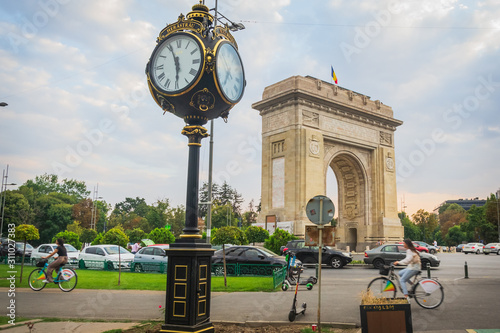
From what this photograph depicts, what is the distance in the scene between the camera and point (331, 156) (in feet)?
132

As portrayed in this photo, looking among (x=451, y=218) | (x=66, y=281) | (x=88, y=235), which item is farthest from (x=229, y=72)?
(x=451, y=218)

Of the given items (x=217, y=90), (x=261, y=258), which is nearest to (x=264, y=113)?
(x=261, y=258)

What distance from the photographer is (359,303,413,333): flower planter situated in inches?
223

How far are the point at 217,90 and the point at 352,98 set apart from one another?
38139 mm

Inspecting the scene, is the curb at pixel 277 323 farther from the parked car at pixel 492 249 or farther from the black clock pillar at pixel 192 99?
the parked car at pixel 492 249

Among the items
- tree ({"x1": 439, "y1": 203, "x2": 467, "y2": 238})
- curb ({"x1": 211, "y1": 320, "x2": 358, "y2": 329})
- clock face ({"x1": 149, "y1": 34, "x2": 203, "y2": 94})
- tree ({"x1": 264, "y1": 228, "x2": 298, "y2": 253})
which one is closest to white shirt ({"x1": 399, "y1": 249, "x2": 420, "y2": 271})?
curb ({"x1": 211, "y1": 320, "x2": 358, "y2": 329})

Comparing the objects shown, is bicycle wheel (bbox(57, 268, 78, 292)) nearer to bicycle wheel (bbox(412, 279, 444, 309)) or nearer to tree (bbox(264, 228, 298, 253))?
bicycle wheel (bbox(412, 279, 444, 309))

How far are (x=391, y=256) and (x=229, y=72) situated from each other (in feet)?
64.7

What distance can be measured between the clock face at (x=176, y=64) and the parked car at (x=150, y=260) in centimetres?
1549

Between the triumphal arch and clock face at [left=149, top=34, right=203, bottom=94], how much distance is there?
2905 centimetres

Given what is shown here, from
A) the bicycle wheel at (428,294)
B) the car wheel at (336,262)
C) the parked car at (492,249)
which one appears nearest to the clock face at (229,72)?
the bicycle wheel at (428,294)

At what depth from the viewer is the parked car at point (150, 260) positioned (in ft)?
67.5

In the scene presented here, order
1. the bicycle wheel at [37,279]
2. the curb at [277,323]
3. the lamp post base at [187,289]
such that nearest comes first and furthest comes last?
the lamp post base at [187,289] < the curb at [277,323] < the bicycle wheel at [37,279]

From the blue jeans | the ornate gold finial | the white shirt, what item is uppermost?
the ornate gold finial
